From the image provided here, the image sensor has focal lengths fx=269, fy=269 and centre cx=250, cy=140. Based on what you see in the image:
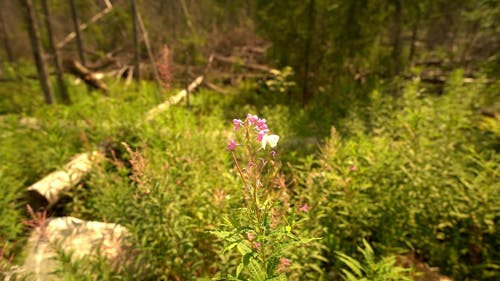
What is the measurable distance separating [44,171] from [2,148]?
86 centimetres

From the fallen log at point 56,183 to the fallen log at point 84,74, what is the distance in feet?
21.7

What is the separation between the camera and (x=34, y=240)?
3.38m

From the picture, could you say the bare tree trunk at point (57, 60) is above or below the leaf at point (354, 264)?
above

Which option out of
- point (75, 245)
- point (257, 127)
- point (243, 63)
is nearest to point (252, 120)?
point (257, 127)

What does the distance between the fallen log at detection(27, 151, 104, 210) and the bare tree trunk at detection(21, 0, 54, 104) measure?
4.18 meters

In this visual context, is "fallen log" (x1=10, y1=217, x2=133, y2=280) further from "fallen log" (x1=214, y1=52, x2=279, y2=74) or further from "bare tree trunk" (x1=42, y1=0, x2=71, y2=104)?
"fallen log" (x1=214, y1=52, x2=279, y2=74)

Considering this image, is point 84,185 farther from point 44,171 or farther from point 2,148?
point 2,148

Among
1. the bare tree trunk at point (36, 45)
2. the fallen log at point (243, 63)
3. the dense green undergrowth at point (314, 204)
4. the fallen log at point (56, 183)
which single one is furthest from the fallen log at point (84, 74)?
the fallen log at point (56, 183)

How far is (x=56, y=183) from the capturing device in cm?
411

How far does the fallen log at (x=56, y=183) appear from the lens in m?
3.95

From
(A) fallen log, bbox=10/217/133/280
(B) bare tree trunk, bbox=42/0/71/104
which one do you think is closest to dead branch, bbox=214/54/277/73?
(B) bare tree trunk, bbox=42/0/71/104

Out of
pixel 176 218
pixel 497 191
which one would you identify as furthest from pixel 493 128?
pixel 176 218

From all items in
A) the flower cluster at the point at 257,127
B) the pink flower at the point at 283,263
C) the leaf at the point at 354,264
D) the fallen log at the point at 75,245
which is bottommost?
the fallen log at the point at 75,245

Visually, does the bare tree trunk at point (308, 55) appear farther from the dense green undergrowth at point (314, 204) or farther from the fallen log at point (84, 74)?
the fallen log at point (84, 74)
